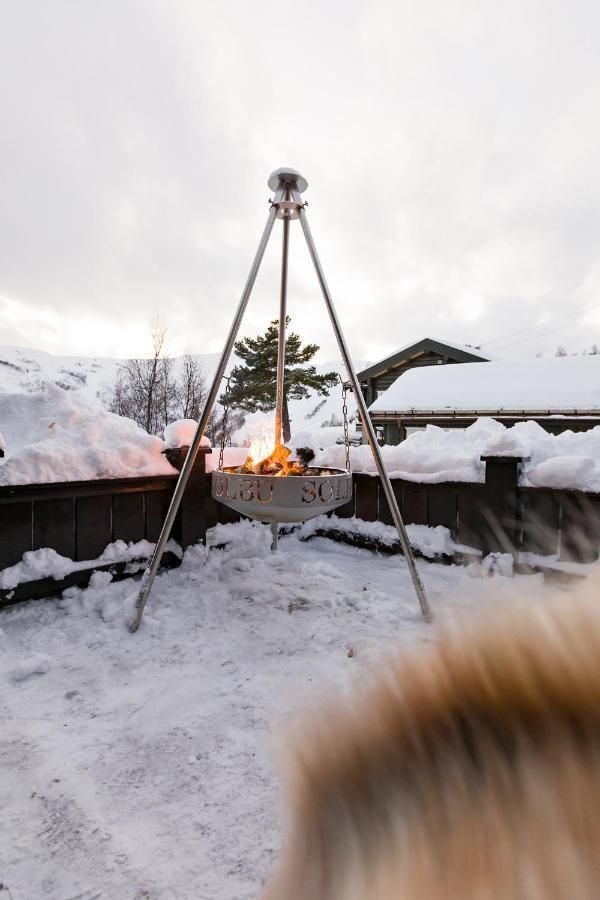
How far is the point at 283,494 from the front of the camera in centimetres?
353

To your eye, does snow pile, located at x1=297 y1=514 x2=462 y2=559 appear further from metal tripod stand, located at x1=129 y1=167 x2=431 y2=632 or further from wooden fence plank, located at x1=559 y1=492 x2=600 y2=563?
metal tripod stand, located at x1=129 y1=167 x2=431 y2=632

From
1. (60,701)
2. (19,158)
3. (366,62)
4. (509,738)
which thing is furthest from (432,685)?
(19,158)

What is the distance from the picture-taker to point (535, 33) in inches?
212

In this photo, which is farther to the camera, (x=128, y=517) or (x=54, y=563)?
(x=128, y=517)

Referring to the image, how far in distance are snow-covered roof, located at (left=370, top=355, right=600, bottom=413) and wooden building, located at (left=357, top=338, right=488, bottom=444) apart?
1.42m

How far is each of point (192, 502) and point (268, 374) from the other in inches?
697

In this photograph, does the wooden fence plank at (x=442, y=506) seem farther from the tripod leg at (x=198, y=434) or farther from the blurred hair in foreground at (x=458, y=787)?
the tripod leg at (x=198, y=434)

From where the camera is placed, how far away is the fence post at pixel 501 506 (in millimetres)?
4641

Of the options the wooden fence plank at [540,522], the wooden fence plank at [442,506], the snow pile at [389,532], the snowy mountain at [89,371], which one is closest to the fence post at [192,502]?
the snow pile at [389,532]

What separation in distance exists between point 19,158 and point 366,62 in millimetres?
5683

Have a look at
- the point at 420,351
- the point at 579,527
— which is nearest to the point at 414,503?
the point at 579,527

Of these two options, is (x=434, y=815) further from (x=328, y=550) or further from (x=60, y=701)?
(x=328, y=550)

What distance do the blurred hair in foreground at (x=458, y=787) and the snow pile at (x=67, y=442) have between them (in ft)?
10.5

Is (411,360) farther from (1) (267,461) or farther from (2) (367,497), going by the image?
(1) (267,461)
